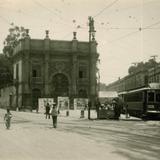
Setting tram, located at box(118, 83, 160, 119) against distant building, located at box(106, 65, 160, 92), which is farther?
distant building, located at box(106, 65, 160, 92)

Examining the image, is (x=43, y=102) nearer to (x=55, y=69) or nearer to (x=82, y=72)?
(x=55, y=69)

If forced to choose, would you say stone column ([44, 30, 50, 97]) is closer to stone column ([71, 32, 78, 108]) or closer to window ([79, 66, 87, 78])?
stone column ([71, 32, 78, 108])

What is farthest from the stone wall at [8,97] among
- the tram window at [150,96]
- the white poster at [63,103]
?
the tram window at [150,96]

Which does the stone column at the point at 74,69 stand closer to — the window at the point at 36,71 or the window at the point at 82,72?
the window at the point at 82,72

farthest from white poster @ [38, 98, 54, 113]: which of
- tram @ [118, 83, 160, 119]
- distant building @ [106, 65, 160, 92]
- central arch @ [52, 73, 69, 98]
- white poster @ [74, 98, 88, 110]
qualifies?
distant building @ [106, 65, 160, 92]

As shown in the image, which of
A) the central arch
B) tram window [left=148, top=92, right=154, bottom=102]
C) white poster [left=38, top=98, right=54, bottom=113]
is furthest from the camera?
the central arch

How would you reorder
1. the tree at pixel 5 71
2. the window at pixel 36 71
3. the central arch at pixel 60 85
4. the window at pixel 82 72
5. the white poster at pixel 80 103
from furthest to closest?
the tree at pixel 5 71
the window at pixel 82 72
the window at pixel 36 71
the central arch at pixel 60 85
the white poster at pixel 80 103

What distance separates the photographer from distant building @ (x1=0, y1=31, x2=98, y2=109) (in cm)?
7475

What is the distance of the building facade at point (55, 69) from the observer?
245 feet

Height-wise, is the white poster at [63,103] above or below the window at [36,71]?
below

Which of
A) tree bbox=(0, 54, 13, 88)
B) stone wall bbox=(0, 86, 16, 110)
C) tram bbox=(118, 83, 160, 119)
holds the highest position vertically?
tree bbox=(0, 54, 13, 88)

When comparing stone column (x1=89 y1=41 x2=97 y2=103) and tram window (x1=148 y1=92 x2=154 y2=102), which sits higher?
stone column (x1=89 y1=41 x2=97 y2=103)

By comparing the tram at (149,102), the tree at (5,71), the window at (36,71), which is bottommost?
the tram at (149,102)

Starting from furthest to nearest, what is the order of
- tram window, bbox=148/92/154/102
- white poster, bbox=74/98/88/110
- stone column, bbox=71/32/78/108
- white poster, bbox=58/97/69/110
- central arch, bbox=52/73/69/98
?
stone column, bbox=71/32/78/108 → central arch, bbox=52/73/69/98 → white poster, bbox=74/98/88/110 → white poster, bbox=58/97/69/110 → tram window, bbox=148/92/154/102
